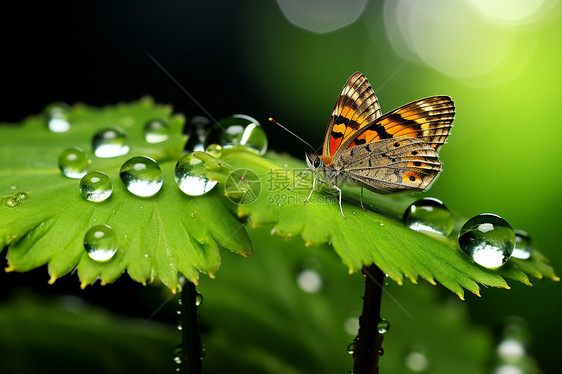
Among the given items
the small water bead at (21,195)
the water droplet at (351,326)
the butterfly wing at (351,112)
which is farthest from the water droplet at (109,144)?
the water droplet at (351,326)

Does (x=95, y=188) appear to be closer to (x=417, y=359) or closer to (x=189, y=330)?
(x=189, y=330)

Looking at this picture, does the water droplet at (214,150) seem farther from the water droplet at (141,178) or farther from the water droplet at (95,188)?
the water droplet at (95,188)

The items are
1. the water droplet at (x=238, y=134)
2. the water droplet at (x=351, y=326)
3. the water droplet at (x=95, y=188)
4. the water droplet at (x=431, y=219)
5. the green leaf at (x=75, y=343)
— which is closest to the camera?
the water droplet at (x=95, y=188)

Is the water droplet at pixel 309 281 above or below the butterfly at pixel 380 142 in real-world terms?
below

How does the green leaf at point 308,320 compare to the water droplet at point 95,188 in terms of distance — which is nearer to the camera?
the water droplet at point 95,188

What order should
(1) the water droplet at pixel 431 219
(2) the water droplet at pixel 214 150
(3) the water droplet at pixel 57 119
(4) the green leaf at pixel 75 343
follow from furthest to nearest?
1. (3) the water droplet at pixel 57 119
2. (4) the green leaf at pixel 75 343
3. (2) the water droplet at pixel 214 150
4. (1) the water droplet at pixel 431 219

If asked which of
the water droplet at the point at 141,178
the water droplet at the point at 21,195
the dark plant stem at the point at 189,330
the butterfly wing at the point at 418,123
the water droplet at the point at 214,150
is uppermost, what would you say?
the butterfly wing at the point at 418,123

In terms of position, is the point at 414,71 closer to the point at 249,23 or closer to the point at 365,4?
the point at 365,4

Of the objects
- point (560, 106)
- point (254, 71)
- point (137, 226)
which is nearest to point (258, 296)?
point (137, 226)
